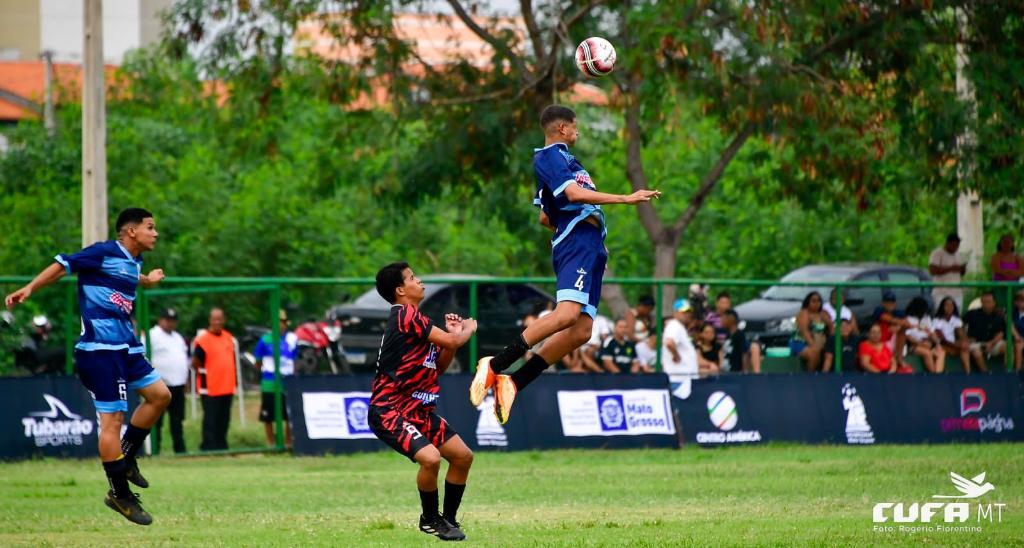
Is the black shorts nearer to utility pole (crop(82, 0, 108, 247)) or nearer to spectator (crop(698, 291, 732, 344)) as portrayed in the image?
utility pole (crop(82, 0, 108, 247))

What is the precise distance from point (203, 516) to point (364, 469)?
5.22 meters

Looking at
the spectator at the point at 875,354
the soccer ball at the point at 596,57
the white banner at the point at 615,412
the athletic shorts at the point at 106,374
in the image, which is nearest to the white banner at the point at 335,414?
the white banner at the point at 615,412

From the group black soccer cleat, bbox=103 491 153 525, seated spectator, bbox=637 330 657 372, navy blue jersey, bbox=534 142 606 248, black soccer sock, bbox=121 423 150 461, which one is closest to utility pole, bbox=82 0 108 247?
seated spectator, bbox=637 330 657 372

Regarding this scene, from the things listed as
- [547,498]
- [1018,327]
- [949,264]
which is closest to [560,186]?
[547,498]

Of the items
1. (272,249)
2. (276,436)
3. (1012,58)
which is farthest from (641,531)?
(272,249)

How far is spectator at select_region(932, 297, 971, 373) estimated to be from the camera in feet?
72.8

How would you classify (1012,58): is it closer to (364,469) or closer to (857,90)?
(857,90)

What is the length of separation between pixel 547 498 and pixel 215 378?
7055 millimetres

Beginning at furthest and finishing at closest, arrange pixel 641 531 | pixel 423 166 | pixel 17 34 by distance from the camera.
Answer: pixel 17 34 → pixel 423 166 → pixel 641 531

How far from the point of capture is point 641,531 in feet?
38.8

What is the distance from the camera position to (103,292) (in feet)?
39.3

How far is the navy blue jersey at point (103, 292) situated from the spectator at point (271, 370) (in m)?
8.12

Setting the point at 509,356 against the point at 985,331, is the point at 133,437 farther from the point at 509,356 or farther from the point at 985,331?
Answer: the point at 985,331

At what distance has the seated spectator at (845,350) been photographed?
21703 millimetres
